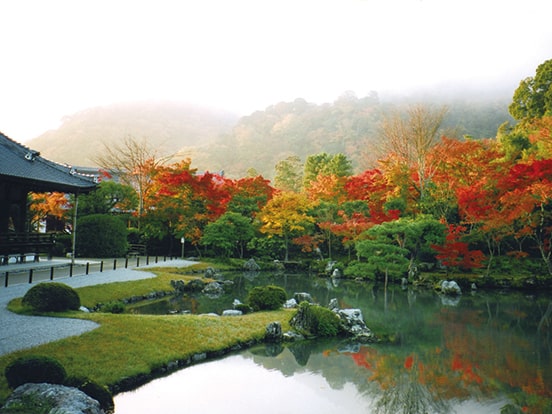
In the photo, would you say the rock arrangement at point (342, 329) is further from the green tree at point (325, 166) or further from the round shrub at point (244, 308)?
the green tree at point (325, 166)

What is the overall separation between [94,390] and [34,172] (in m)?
14.4

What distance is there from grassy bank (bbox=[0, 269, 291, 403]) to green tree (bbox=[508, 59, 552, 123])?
32.5 meters

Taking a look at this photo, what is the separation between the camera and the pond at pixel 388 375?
759cm

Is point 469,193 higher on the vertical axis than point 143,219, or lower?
higher

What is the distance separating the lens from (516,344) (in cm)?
1205

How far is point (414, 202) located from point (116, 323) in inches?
921

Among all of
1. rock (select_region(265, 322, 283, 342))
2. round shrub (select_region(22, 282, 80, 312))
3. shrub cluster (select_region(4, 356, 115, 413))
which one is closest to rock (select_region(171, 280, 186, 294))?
round shrub (select_region(22, 282, 80, 312))

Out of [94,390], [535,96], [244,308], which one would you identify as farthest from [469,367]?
[535,96]

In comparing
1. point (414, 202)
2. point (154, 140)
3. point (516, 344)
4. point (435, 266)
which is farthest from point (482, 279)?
point (154, 140)

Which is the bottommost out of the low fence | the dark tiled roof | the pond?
the pond

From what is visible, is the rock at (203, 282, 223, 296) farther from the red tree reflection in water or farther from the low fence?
the red tree reflection in water

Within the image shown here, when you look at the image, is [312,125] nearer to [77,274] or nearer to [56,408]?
[77,274]

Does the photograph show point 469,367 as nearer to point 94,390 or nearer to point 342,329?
point 342,329

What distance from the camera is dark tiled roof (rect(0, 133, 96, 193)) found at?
16.7m
